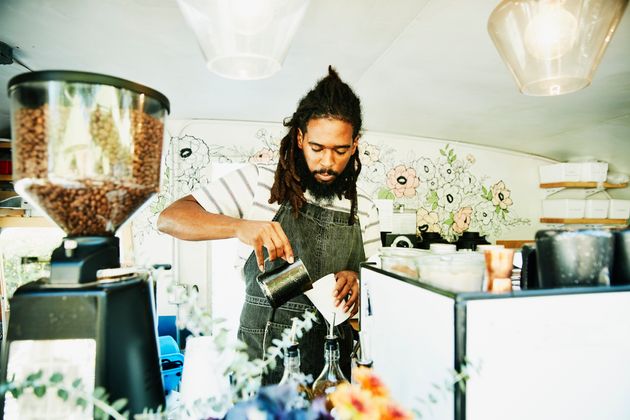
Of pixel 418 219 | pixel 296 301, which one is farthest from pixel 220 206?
pixel 418 219

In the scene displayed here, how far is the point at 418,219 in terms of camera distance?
200 inches

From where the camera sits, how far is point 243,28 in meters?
1.07

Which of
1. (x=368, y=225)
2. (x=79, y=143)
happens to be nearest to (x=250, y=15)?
(x=79, y=143)

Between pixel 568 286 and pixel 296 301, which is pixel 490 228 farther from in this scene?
pixel 568 286

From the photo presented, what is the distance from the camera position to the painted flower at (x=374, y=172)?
16.1ft

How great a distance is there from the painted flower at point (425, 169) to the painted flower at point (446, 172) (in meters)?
0.11

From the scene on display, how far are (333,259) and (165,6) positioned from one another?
147 centimetres

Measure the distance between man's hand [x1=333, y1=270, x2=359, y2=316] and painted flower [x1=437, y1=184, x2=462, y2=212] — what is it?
4.17 m

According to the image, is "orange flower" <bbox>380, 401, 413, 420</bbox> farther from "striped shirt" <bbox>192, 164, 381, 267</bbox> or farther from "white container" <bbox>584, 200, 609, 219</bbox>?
"white container" <bbox>584, 200, 609, 219</bbox>

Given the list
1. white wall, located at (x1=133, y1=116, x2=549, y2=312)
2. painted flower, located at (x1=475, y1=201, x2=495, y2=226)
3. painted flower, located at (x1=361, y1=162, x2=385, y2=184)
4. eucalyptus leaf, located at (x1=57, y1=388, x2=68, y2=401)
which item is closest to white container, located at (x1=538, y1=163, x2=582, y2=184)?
white wall, located at (x1=133, y1=116, x2=549, y2=312)

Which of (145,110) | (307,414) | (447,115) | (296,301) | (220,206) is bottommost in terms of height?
(296,301)

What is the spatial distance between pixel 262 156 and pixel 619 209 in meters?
4.43

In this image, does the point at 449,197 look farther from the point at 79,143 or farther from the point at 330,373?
the point at 79,143

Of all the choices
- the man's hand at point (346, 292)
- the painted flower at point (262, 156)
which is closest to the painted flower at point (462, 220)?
the painted flower at point (262, 156)
